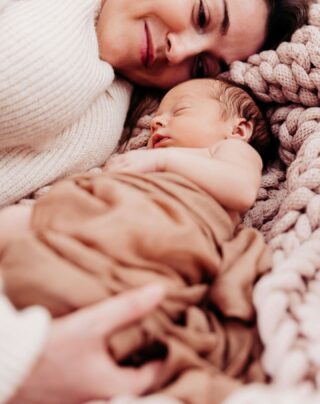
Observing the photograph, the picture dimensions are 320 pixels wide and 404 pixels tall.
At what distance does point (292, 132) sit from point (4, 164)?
617mm

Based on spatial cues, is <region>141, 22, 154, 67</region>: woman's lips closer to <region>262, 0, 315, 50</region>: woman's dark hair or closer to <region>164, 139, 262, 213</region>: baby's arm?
<region>262, 0, 315, 50</region>: woman's dark hair

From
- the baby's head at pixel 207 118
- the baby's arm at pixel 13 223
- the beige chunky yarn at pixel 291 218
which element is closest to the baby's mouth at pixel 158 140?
the baby's head at pixel 207 118

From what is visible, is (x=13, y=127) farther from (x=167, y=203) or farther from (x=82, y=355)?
(x=82, y=355)

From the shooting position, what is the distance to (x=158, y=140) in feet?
3.55

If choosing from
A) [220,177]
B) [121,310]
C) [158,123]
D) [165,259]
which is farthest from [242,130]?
[121,310]

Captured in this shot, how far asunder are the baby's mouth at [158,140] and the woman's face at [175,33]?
284 mm

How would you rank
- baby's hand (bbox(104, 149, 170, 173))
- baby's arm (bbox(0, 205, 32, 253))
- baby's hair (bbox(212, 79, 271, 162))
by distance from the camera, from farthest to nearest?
baby's hair (bbox(212, 79, 271, 162)), baby's hand (bbox(104, 149, 170, 173)), baby's arm (bbox(0, 205, 32, 253))

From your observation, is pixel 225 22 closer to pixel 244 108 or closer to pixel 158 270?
pixel 244 108

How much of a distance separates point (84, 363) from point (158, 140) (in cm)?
58

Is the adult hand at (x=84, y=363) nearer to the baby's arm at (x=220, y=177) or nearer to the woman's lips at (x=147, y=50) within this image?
the baby's arm at (x=220, y=177)

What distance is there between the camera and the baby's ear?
1097 millimetres

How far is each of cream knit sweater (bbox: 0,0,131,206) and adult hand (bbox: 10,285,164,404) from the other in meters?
0.54

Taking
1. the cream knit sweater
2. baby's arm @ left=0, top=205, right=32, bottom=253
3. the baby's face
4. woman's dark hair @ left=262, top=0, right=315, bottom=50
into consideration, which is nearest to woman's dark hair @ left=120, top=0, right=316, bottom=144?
woman's dark hair @ left=262, top=0, right=315, bottom=50

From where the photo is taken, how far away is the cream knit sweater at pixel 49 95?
1009 mm
